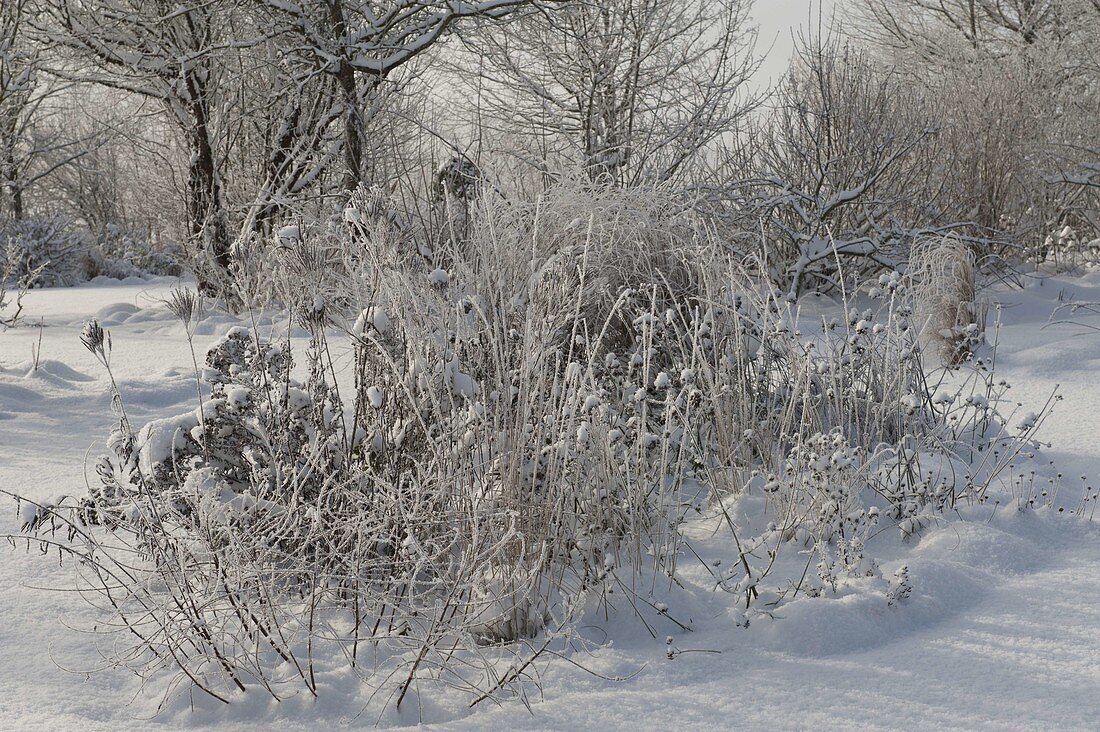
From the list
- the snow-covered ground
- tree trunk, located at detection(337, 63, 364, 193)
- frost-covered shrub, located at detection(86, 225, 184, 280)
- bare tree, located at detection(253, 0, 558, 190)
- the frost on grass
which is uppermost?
bare tree, located at detection(253, 0, 558, 190)

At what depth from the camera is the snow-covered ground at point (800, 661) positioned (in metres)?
1.83

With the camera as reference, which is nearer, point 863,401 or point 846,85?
point 863,401

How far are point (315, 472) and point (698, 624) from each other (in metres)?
1.05

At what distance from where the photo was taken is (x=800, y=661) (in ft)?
6.82

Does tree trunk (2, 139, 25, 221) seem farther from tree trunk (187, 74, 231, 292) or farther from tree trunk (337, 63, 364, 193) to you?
tree trunk (337, 63, 364, 193)

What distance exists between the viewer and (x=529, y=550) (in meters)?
2.25

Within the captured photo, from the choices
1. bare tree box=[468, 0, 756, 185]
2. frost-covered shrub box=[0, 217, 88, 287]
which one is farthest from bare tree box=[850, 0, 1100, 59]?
frost-covered shrub box=[0, 217, 88, 287]

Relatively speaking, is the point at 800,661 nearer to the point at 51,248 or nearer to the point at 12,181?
the point at 51,248

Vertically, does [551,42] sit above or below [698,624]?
above

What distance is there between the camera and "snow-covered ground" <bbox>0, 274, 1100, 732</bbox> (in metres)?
1.83

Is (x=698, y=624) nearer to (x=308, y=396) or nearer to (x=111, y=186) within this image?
(x=308, y=396)

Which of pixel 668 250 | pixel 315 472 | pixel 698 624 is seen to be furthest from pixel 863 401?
pixel 315 472

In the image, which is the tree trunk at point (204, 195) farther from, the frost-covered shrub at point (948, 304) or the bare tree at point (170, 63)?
the frost-covered shrub at point (948, 304)

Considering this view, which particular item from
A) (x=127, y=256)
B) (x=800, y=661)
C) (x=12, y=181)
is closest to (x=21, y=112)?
(x=12, y=181)
